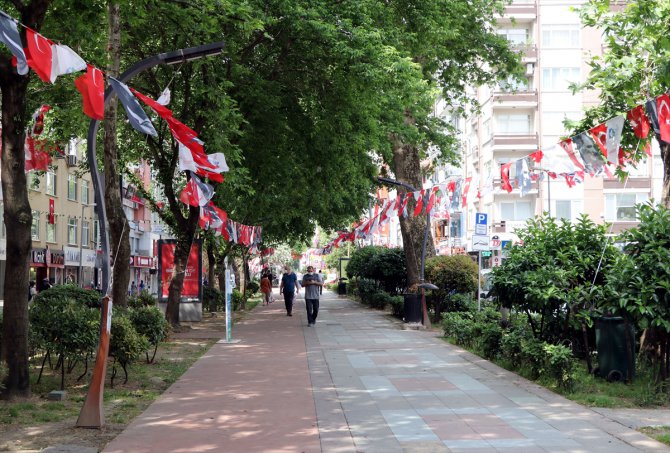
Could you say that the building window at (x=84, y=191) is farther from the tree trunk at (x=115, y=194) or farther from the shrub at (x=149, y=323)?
the shrub at (x=149, y=323)

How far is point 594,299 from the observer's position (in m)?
11.8

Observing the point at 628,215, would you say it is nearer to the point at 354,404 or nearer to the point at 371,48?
the point at 371,48

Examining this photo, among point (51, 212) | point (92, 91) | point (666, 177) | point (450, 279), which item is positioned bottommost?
point (450, 279)

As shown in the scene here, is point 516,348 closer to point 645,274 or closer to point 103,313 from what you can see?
point 645,274

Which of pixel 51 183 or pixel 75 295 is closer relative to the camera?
pixel 75 295

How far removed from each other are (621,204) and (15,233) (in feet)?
168

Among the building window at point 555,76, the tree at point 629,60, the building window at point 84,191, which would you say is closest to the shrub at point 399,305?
the tree at point 629,60

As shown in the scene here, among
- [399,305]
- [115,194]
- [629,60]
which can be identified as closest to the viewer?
[629,60]

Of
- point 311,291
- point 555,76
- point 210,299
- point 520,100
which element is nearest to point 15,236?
point 311,291

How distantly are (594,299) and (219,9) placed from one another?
26.4 ft

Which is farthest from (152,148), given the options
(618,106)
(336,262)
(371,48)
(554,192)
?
(336,262)

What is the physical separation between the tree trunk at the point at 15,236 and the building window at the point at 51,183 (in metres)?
48.3

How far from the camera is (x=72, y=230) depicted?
6262cm

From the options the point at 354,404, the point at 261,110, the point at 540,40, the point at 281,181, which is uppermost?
the point at 540,40
